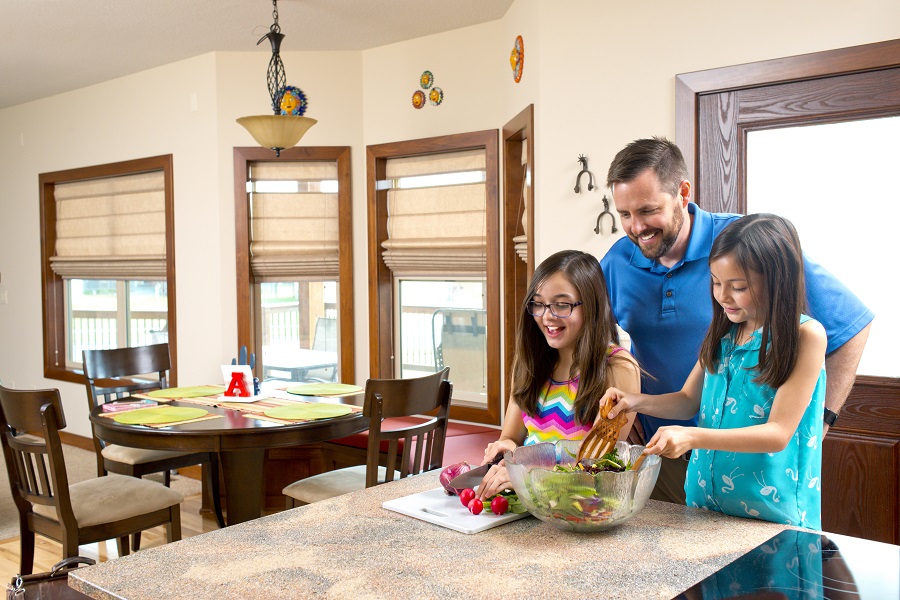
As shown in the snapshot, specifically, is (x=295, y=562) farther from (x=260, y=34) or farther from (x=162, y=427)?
(x=260, y=34)

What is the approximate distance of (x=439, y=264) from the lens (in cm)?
440

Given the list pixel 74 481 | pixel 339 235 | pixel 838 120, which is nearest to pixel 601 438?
pixel 838 120

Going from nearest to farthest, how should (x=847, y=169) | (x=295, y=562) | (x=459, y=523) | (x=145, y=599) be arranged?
(x=145, y=599) → (x=295, y=562) → (x=459, y=523) → (x=847, y=169)

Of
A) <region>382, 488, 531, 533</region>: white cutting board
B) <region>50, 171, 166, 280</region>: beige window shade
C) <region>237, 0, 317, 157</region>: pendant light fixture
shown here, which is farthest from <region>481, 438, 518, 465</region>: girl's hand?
<region>50, 171, 166, 280</region>: beige window shade

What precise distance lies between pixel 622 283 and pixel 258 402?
1867 millimetres

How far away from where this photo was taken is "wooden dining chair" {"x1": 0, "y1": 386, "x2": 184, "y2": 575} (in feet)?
8.66

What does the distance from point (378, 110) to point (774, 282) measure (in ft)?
11.6

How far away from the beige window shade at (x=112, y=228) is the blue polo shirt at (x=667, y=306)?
3.95 metres

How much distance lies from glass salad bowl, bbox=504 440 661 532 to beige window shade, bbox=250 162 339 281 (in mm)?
3617

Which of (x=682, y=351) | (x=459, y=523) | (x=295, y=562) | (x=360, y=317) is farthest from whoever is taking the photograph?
(x=360, y=317)

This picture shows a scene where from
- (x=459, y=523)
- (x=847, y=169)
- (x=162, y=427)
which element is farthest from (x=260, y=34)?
(x=459, y=523)

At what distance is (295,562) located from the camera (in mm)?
1155

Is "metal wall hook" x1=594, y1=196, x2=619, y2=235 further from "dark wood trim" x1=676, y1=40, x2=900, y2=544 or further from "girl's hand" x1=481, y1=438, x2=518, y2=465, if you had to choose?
"girl's hand" x1=481, y1=438, x2=518, y2=465

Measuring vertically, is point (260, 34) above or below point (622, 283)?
above
